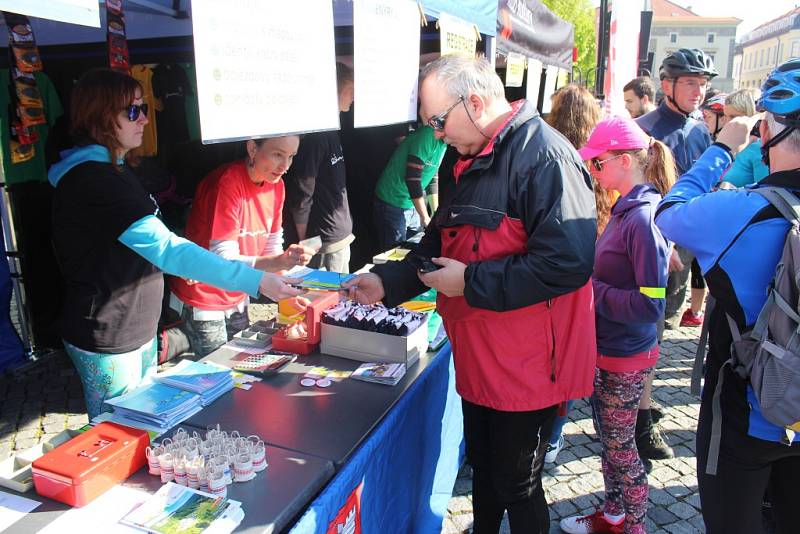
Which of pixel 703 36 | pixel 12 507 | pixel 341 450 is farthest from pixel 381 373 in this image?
pixel 703 36

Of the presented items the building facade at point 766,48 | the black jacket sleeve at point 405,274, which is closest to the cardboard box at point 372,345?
the black jacket sleeve at point 405,274

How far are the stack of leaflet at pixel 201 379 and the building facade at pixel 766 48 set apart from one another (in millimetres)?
62816

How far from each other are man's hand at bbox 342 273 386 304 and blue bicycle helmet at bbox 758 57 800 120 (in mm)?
1218

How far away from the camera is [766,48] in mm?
64875

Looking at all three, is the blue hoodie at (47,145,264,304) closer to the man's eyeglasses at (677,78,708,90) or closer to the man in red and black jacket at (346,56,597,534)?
the man in red and black jacket at (346,56,597,534)

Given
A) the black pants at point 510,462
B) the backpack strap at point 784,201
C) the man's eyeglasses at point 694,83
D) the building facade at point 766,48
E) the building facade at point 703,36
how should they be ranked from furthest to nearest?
the building facade at point 703,36, the building facade at point 766,48, the man's eyeglasses at point 694,83, the black pants at point 510,462, the backpack strap at point 784,201

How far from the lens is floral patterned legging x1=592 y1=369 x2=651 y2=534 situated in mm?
2158

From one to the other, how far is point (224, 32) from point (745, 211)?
56.0 inches

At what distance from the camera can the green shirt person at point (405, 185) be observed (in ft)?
15.0

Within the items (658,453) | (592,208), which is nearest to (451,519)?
(658,453)

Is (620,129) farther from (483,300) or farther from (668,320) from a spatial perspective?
(668,320)

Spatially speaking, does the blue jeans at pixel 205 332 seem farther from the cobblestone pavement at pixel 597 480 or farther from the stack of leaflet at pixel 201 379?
the cobblestone pavement at pixel 597 480

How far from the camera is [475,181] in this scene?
1.63m

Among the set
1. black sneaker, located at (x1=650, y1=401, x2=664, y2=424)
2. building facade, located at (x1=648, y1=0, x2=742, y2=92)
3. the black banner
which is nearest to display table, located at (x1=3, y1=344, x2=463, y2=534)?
black sneaker, located at (x1=650, y1=401, x2=664, y2=424)
